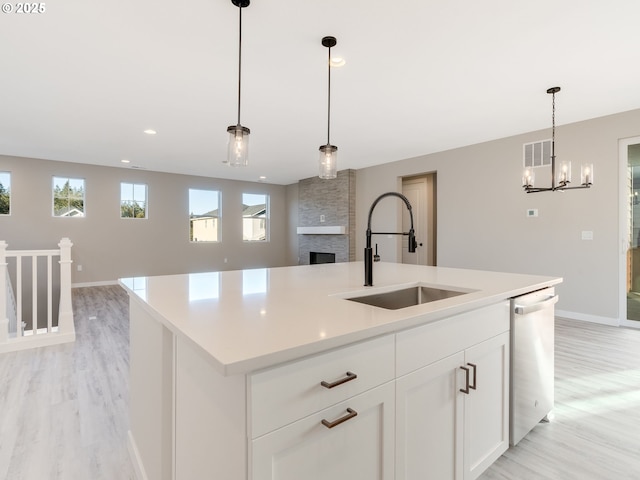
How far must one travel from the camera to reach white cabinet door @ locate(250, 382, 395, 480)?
0.76m

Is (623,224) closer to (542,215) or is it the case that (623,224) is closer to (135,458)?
(542,215)

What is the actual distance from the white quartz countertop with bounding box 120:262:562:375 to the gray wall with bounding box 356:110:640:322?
3.16 metres

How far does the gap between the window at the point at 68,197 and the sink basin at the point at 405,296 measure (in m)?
7.61

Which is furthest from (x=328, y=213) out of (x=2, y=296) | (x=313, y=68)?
(x=2, y=296)

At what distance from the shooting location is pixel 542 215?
15.1 ft

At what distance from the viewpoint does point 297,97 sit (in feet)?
11.5

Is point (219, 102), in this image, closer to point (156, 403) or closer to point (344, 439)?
point (156, 403)

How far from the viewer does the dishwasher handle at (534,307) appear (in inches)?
61.6

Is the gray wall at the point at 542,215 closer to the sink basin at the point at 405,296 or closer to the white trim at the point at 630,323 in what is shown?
the white trim at the point at 630,323

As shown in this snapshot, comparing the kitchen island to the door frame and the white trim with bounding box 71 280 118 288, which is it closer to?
the door frame

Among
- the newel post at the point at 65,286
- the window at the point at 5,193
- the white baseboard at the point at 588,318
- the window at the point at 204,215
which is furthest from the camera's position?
the window at the point at 204,215

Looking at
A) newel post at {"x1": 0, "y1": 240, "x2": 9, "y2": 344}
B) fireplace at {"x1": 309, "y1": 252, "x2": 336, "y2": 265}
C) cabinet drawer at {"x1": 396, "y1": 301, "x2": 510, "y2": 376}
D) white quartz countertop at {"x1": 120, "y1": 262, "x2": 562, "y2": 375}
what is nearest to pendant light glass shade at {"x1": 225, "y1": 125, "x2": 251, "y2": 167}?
white quartz countertop at {"x1": 120, "y1": 262, "x2": 562, "y2": 375}

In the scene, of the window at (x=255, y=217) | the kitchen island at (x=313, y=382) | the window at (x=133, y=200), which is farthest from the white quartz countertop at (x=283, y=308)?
the window at (x=255, y=217)

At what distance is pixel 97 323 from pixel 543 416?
4694 millimetres
